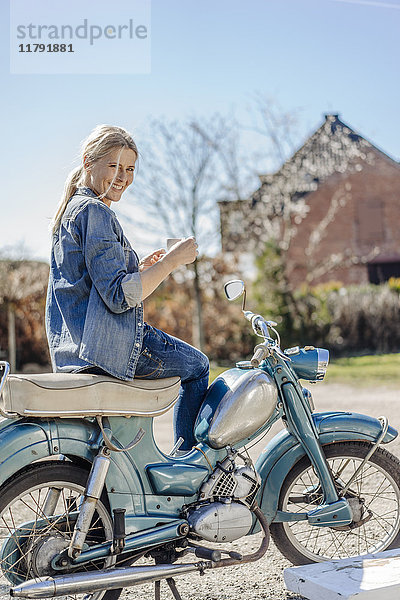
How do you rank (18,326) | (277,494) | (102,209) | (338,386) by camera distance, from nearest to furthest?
(102,209), (277,494), (338,386), (18,326)

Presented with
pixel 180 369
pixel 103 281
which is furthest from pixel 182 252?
pixel 180 369

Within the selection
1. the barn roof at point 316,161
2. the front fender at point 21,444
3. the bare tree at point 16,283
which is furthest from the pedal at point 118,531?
the barn roof at point 316,161

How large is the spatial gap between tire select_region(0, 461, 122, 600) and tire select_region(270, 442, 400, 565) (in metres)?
0.87

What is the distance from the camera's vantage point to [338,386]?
10.7 meters

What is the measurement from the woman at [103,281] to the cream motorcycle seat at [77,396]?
0.23ft

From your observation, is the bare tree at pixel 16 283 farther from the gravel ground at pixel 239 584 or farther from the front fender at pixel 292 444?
the front fender at pixel 292 444

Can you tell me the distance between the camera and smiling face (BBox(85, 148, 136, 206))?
2938mm

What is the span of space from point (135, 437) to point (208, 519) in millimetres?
453

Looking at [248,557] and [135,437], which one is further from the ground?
[135,437]

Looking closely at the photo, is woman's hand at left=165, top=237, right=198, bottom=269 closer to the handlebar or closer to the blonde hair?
the blonde hair

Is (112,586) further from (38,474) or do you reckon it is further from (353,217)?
(353,217)

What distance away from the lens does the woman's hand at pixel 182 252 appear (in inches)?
114

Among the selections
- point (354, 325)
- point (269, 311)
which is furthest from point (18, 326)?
point (354, 325)

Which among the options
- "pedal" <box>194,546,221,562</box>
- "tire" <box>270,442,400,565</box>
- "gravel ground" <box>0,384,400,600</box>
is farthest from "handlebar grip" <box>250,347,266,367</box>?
"gravel ground" <box>0,384,400,600</box>
